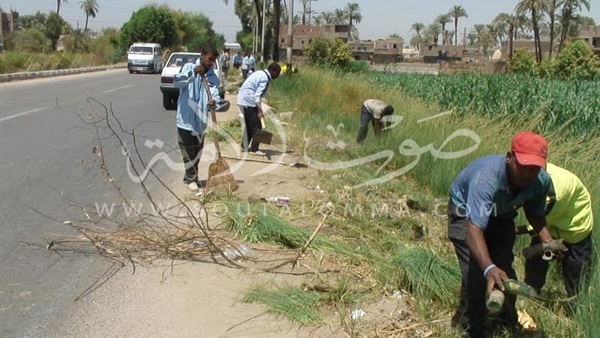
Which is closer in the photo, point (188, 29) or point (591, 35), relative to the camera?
point (188, 29)

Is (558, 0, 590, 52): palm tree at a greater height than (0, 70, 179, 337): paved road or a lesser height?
greater

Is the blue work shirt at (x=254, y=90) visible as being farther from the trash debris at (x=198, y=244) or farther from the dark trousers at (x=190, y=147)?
the trash debris at (x=198, y=244)

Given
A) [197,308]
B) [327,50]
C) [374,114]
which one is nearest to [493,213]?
[197,308]

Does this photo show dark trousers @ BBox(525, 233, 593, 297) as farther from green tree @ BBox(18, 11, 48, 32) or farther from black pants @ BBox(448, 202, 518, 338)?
green tree @ BBox(18, 11, 48, 32)

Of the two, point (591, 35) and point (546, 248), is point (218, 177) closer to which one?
point (546, 248)

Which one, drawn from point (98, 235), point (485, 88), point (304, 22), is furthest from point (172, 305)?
point (304, 22)

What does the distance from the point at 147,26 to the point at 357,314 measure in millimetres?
64798

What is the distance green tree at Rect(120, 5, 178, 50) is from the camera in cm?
6494

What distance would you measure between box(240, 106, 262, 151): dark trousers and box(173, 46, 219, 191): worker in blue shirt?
8.97 ft

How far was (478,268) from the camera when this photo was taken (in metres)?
3.80

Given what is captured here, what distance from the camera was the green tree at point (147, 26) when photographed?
2557 inches

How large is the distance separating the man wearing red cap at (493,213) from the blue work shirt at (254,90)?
6.68 metres

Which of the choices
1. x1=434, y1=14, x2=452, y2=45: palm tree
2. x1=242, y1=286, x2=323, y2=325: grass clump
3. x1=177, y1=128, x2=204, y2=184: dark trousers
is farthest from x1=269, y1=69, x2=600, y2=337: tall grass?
x1=434, y1=14, x2=452, y2=45: palm tree

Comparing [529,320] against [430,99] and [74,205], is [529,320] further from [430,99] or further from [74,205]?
[430,99]
